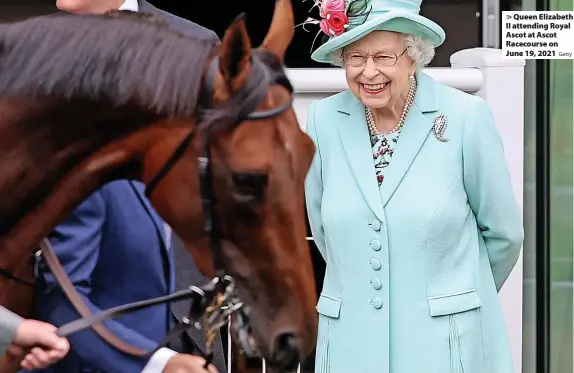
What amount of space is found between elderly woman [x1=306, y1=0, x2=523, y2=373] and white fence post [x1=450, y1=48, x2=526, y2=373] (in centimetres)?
116

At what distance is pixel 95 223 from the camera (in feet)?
5.66

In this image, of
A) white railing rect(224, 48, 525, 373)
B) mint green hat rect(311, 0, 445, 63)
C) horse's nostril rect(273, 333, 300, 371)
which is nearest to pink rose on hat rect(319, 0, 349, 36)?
mint green hat rect(311, 0, 445, 63)

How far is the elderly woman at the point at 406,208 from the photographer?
6.95 ft

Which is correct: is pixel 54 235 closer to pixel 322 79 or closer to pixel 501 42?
pixel 322 79

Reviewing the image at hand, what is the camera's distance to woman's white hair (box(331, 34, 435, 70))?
7.02 feet

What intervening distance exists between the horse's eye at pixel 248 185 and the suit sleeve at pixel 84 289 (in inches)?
13.9

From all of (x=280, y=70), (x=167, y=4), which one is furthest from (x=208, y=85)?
(x=167, y=4)

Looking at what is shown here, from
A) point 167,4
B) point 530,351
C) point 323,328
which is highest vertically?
point 167,4

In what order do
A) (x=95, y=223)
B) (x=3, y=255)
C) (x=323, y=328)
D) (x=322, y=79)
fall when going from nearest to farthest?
(x=3, y=255)
(x=95, y=223)
(x=323, y=328)
(x=322, y=79)

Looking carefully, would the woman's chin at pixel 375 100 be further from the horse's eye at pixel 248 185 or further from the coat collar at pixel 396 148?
the horse's eye at pixel 248 185

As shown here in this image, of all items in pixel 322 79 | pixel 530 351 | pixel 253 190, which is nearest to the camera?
pixel 253 190

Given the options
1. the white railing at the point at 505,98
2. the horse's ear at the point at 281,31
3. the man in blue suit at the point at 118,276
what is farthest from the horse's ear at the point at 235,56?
the white railing at the point at 505,98

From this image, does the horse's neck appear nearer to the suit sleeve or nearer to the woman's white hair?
the suit sleeve

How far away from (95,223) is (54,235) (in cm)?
7
